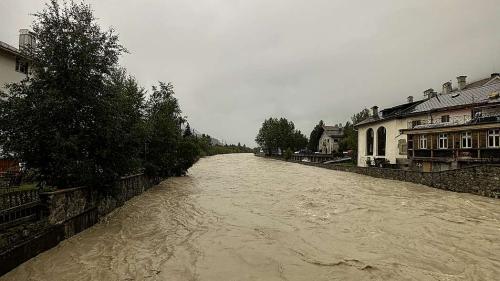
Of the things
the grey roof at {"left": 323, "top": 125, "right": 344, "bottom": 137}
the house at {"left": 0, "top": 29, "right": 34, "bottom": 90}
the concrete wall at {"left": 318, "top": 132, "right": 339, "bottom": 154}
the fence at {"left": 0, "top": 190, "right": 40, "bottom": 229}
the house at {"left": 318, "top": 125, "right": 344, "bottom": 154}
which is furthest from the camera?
the grey roof at {"left": 323, "top": 125, "right": 344, "bottom": 137}

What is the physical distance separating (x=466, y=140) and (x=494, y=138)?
2.54 m

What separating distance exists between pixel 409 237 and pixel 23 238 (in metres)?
13.1

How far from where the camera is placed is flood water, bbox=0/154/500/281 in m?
8.64

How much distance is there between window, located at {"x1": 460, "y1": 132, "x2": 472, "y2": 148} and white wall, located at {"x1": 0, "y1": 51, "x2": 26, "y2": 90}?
36331 mm

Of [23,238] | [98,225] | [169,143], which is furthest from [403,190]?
[23,238]

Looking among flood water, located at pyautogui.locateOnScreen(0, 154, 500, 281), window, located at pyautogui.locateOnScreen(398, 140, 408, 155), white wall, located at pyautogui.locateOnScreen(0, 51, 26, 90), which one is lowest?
flood water, located at pyautogui.locateOnScreen(0, 154, 500, 281)

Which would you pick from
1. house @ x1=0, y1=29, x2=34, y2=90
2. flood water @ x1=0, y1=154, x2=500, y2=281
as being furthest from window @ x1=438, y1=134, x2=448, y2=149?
house @ x1=0, y1=29, x2=34, y2=90

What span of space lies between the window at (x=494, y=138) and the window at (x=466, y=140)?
1747 mm

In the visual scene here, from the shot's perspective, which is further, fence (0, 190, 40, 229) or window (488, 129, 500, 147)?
window (488, 129, 500, 147)

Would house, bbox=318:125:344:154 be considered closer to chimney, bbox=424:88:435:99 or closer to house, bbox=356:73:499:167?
house, bbox=356:73:499:167

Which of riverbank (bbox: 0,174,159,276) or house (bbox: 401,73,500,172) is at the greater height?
house (bbox: 401,73,500,172)

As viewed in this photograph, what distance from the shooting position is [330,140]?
82938 mm

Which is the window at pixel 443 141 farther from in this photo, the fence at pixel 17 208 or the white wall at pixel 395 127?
the fence at pixel 17 208

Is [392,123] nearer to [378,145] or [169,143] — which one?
[378,145]
